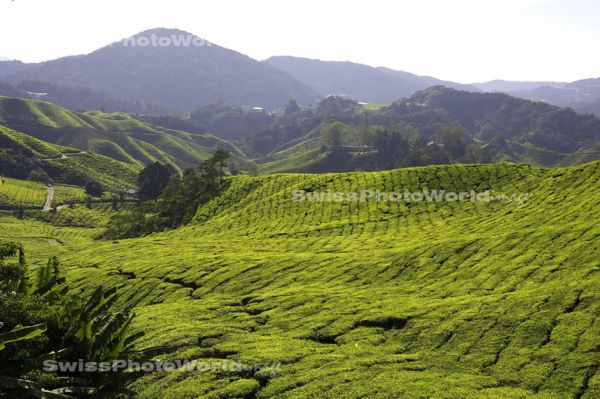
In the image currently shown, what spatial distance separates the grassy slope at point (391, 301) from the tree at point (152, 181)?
121321 millimetres

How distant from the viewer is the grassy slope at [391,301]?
21.2 m

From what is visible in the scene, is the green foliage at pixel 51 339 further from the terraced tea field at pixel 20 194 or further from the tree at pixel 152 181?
the terraced tea field at pixel 20 194

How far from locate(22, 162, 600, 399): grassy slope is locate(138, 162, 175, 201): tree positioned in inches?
4776

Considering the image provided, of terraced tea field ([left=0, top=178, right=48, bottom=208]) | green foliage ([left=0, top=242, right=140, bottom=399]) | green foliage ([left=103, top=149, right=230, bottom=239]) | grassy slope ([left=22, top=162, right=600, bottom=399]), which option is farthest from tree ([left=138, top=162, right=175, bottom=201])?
green foliage ([left=0, top=242, right=140, bottom=399])

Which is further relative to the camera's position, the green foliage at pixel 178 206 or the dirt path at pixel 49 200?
the dirt path at pixel 49 200

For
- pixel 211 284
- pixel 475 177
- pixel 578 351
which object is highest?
pixel 475 177

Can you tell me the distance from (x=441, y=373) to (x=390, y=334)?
6.36 meters

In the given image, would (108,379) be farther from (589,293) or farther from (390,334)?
(589,293)

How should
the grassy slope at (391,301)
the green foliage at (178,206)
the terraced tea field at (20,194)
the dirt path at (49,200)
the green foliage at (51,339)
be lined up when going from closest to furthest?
the green foliage at (51,339) < the grassy slope at (391,301) < the green foliage at (178,206) < the terraced tea field at (20,194) < the dirt path at (49,200)

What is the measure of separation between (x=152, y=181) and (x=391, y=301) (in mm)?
171102

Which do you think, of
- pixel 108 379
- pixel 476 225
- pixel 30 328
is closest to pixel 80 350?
pixel 108 379

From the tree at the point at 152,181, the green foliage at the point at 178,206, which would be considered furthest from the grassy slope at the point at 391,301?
the tree at the point at 152,181

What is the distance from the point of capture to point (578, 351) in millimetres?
20797

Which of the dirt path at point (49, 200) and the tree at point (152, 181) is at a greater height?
the tree at point (152, 181)
